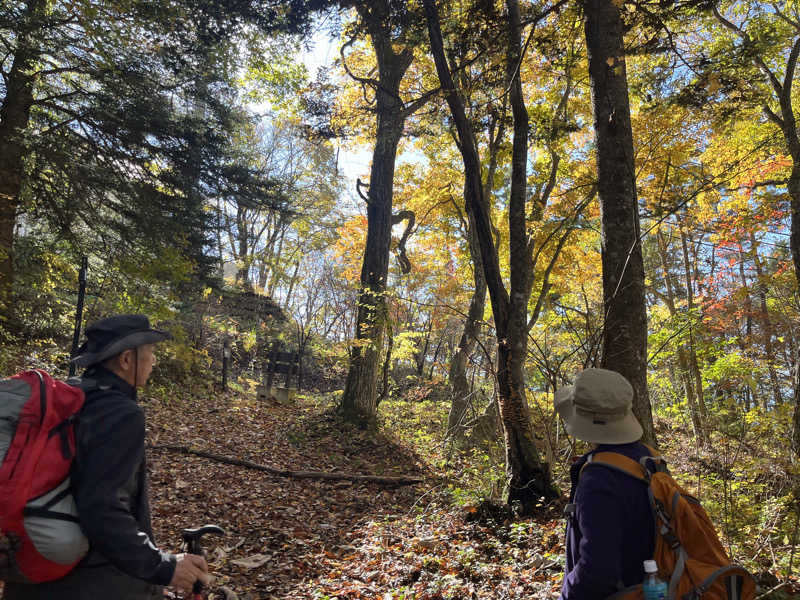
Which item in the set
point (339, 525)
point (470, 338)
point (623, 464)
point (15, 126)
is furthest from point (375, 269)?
point (623, 464)

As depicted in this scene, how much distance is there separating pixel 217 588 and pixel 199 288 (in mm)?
10969

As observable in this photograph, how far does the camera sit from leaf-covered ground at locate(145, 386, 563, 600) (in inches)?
171

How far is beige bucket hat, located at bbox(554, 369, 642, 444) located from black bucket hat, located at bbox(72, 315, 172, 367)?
1823 mm

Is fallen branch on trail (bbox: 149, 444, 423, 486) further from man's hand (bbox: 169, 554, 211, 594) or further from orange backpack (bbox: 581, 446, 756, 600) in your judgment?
orange backpack (bbox: 581, 446, 756, 600)

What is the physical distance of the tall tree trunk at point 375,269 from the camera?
10555mm

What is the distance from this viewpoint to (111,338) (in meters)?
1.96

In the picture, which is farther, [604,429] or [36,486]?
[604,429]

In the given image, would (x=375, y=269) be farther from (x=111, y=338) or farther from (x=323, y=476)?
(x=111, y=338)

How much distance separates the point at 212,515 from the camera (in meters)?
6.22

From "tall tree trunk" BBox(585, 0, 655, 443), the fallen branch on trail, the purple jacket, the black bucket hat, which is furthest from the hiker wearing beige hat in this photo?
the fallen branch on trail

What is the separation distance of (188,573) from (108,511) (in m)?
0.45

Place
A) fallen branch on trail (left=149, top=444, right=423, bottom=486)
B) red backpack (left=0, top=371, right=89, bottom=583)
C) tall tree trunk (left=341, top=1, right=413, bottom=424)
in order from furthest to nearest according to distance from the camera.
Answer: tall tree trunk (left=341, top=1, right=413, bottom=424), fallen branch on trail (left=149, top=444, right=423, bottom=486), red backpack (left=0, top=371, right=89, bottom=583)

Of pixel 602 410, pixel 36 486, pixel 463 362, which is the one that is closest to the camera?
pixel 36 486

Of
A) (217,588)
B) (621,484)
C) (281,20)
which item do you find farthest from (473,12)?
(217,588)
